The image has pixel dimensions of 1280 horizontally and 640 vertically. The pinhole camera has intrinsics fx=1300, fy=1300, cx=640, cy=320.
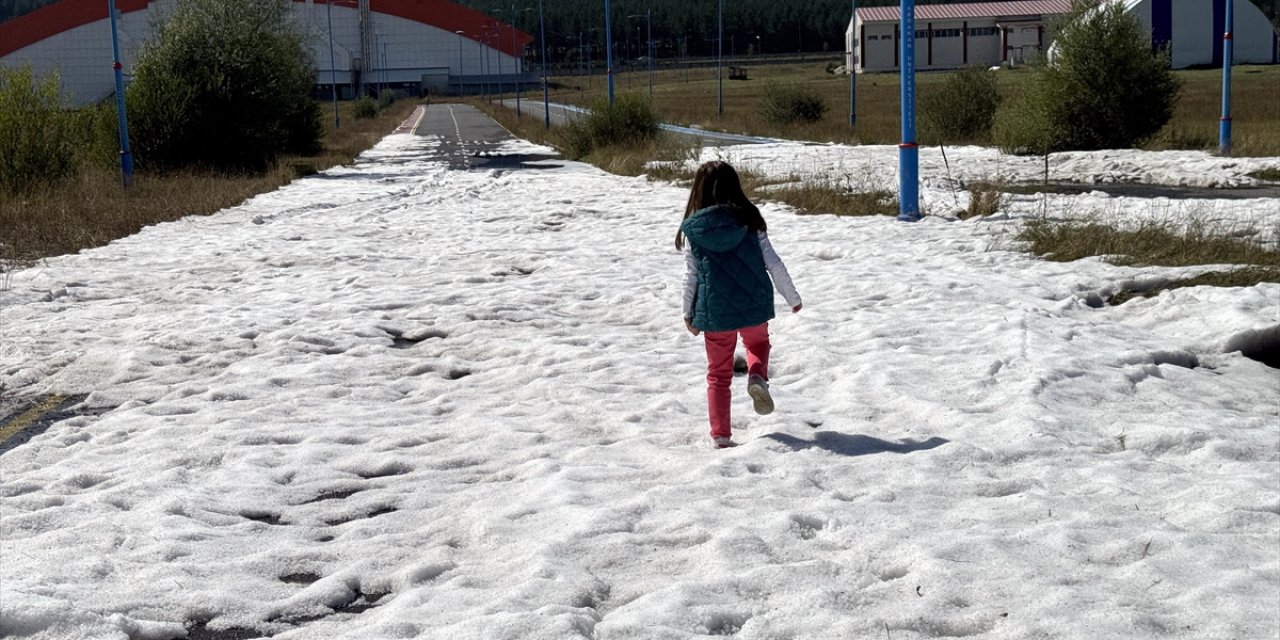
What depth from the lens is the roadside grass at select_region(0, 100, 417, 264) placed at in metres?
15.7

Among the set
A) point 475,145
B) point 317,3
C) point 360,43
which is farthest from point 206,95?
point 360,43

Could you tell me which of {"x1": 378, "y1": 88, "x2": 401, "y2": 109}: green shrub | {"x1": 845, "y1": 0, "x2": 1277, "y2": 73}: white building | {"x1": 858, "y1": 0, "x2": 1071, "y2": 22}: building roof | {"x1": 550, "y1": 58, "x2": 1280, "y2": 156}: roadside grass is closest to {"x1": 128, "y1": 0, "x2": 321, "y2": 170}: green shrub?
{"x1": 550, "y1": 58, "x2": 1280, "y2": 156}: roadside grass

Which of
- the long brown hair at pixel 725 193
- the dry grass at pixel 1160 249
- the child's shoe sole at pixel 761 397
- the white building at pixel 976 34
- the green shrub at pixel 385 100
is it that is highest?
the white building at pixel 976 34

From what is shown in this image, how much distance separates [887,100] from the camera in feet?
246

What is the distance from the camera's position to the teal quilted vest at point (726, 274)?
657 cm

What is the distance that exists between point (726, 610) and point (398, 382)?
4616mm

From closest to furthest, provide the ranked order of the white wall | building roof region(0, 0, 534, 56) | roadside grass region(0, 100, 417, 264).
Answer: roadside grass region(0, 100, 417, 264) → building roof region(0, 0, 534, 56) → the white wall

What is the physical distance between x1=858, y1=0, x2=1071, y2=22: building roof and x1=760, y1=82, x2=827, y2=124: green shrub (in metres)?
70.4

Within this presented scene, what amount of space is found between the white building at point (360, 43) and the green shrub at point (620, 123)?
282 ft

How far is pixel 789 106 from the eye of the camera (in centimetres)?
5475

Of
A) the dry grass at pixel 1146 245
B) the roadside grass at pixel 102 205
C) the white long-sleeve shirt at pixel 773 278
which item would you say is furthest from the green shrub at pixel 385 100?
the white long-sleeve shirt at pixel 773 278

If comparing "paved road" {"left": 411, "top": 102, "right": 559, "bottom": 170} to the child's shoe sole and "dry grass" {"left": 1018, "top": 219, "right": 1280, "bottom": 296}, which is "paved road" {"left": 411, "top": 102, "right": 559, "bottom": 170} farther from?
the child's shoe sole

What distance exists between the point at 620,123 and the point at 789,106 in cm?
1950

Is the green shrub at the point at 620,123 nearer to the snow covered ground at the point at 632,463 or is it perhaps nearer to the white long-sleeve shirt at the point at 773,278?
the snow covered ground at the point at 632,463
